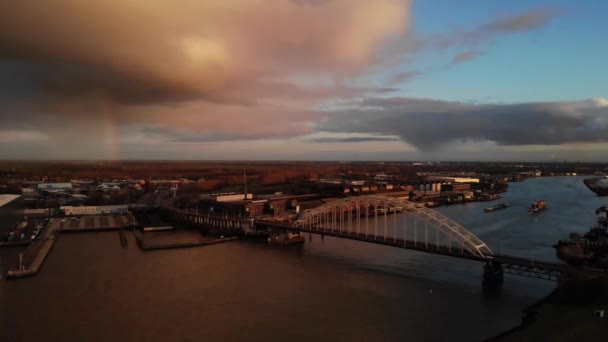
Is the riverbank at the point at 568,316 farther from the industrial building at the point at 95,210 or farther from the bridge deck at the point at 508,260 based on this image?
the industrial building at the point at 95,210

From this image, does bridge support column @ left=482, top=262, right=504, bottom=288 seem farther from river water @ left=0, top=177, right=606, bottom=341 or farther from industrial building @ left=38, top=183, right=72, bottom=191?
industrial building @ left=38, top=183, right=72, bottom=191

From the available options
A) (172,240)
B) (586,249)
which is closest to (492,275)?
(586,249)

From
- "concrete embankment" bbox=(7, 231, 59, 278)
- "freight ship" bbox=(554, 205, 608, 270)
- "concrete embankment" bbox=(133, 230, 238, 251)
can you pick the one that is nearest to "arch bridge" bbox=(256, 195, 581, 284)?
"freight ship" bbox=(554, 205, 608, 270)

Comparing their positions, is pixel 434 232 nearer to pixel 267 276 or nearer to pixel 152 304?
pixel 267 276

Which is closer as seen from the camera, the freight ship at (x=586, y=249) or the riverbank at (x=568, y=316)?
the riverbank at (x=568, y=316)

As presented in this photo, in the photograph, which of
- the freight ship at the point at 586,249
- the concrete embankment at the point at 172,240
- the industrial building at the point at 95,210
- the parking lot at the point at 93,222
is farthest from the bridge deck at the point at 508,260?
the industrial building at the point at 95,210
